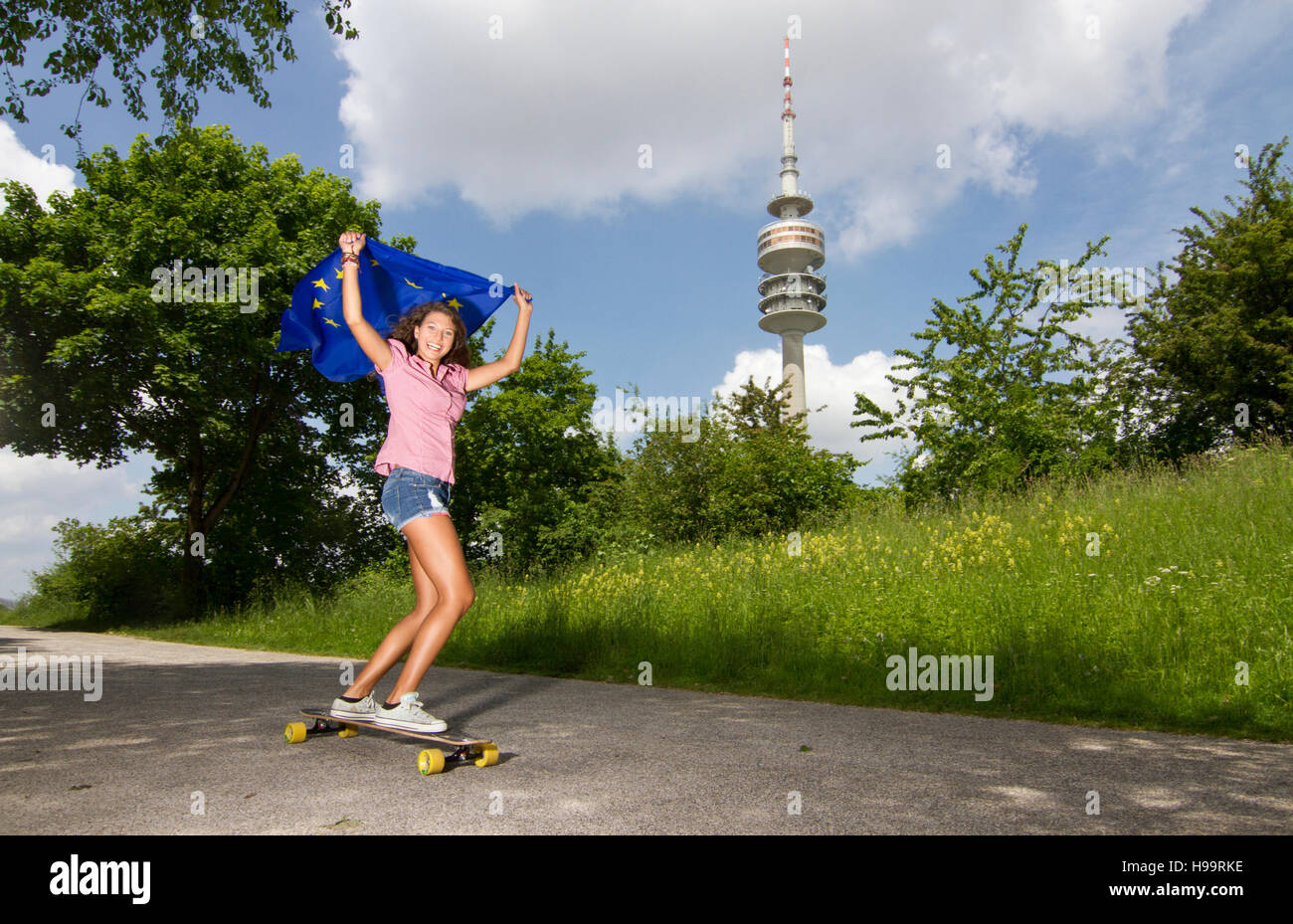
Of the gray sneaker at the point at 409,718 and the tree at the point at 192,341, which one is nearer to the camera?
the gray sneaker at the point at 409,718

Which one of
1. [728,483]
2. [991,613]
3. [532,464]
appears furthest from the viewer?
[532,464]

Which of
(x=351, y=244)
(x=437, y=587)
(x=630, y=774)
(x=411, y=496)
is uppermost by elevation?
(x=351, y=244)

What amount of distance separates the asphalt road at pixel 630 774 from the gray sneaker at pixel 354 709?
0.19 metres

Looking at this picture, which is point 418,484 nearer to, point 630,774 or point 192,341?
point 630,774

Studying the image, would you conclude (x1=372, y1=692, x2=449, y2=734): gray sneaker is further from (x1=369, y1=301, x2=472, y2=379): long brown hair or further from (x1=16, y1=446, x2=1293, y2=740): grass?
(x1=16, y1=446, x2=1293, y2=740): grass

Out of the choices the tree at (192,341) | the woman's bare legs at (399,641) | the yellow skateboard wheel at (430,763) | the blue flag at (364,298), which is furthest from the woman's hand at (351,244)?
the tree at (192,341)

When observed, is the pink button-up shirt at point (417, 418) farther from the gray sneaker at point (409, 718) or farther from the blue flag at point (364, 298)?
the gray sneaker at point (409, 718)

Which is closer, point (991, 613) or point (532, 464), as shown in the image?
point (991, 613)

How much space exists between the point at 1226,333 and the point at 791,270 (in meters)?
73.8

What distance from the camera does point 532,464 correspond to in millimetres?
23797

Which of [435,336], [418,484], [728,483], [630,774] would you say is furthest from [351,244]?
[728,483]

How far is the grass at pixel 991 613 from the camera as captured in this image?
18.5 feet
